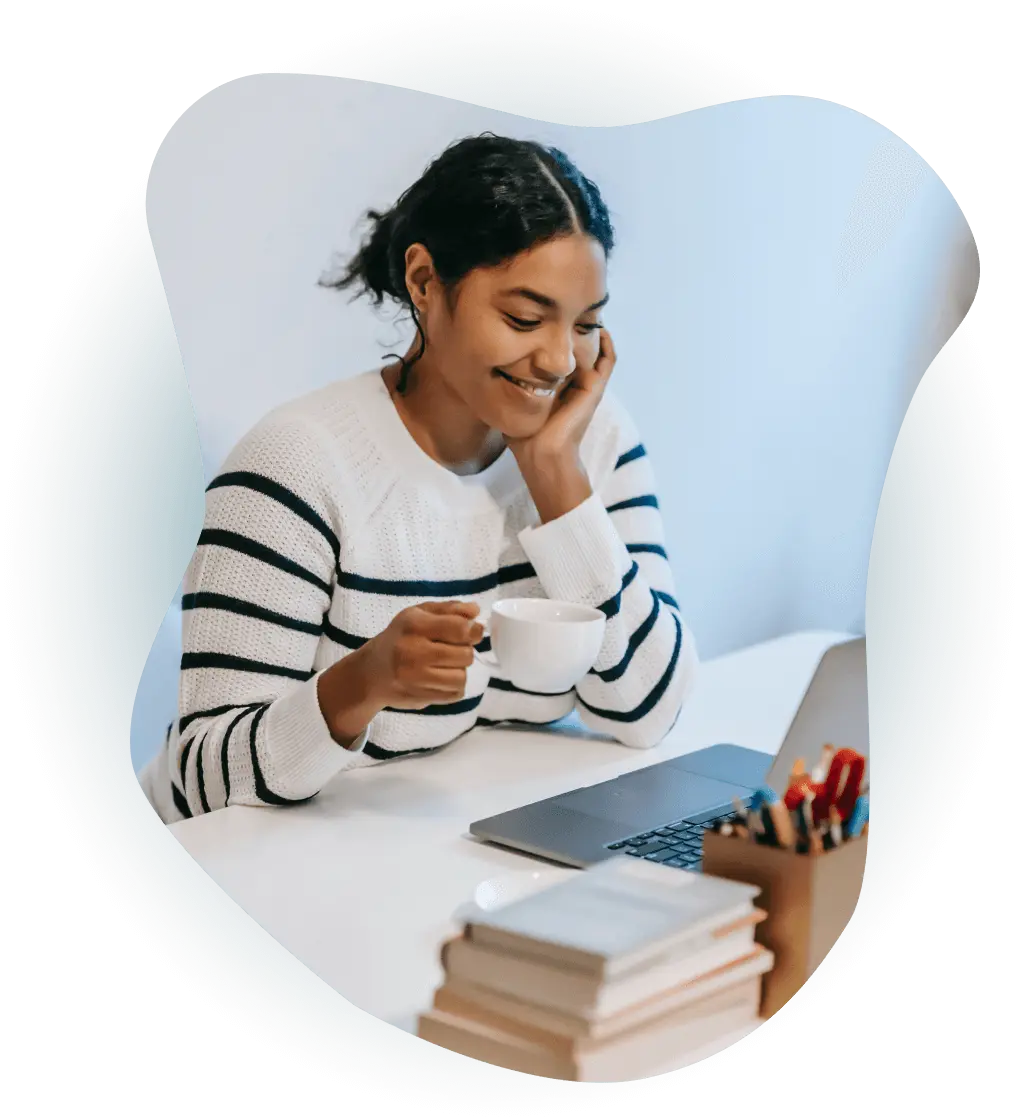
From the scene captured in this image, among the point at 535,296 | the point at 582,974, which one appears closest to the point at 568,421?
the point at 535,296

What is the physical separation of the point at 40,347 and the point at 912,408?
2.04 feet

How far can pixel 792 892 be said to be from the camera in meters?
1.03

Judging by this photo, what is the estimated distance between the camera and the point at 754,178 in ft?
4.02

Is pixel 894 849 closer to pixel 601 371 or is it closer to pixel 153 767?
pixel 601 371

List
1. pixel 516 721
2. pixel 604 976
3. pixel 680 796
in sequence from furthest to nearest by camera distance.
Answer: pixel 516 721 < pixel 680 796 < pixel 604 976

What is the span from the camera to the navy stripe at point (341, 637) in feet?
3.86

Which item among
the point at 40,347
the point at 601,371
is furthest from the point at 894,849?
the point at 40,347

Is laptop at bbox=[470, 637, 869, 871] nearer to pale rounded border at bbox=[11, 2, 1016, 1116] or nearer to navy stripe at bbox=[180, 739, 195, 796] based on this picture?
pale rounded border at bbox=[11, 2, 1016, 1116]

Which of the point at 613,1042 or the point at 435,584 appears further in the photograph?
the point at 435,584

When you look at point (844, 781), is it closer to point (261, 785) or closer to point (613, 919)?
point (613, 919)

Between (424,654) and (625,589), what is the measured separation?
0.22 m

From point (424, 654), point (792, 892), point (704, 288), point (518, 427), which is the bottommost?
point (792, 892)

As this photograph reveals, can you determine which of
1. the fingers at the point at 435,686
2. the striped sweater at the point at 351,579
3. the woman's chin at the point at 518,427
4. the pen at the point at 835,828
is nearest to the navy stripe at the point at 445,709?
the striped sweater at the point at 351,579

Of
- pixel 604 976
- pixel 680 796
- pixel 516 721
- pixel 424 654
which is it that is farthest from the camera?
pixel 516 721
